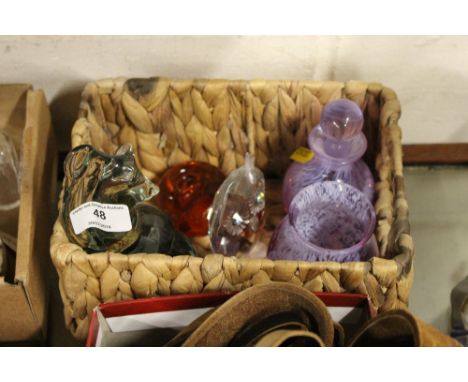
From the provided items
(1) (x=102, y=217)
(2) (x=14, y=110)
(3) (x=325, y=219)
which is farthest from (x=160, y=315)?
(2) (x=14, y=110)

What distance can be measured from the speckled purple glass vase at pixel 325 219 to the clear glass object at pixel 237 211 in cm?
5

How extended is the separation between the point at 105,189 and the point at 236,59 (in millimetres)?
280

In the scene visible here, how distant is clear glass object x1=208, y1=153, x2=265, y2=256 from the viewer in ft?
2.31

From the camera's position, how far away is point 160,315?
59cm

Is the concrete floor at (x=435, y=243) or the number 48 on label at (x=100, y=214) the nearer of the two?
the number 48 on label at (x=100, y=214)

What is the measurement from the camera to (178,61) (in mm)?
772

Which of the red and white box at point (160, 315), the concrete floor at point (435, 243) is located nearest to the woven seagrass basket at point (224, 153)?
the red and white box at point (160, 315)

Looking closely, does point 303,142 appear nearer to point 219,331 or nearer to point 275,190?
point 275,190

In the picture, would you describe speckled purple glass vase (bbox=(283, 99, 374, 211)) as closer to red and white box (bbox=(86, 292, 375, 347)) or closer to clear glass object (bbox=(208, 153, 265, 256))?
clear glass object (bbox=(208, 153, 265, 256))

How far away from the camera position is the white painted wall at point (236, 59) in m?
0.75

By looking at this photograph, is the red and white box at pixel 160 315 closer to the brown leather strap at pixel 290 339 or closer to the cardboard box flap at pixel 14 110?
the brown leather strap at pixel 290 339

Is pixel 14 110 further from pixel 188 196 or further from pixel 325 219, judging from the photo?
pixel 325 219

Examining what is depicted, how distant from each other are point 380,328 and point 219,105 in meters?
0.35
